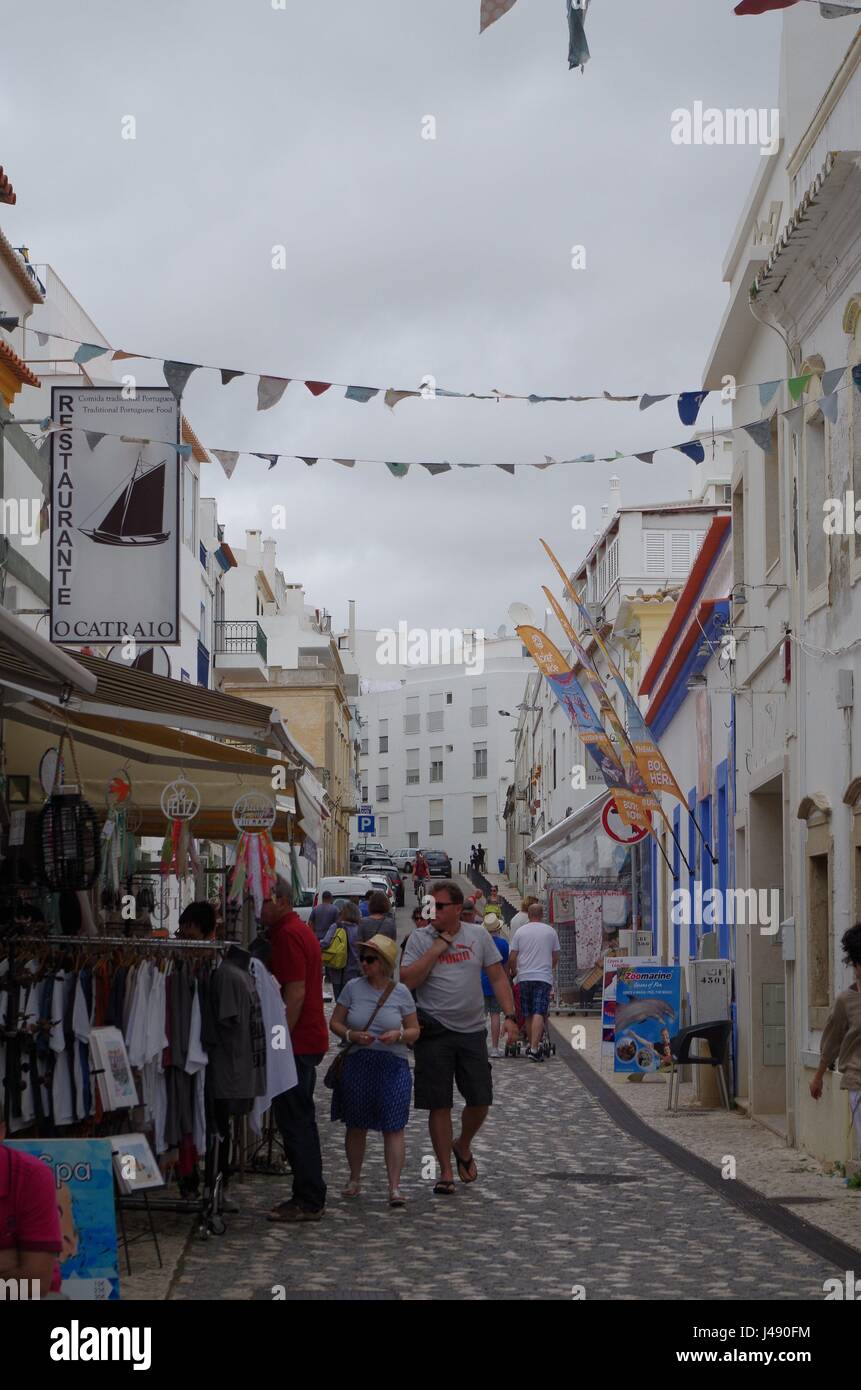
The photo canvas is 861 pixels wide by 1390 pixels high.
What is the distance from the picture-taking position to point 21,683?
28.6 feet

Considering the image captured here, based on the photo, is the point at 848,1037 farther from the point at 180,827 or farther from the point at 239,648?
the point at 239,648

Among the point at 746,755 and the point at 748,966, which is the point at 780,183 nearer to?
the point at 746,755

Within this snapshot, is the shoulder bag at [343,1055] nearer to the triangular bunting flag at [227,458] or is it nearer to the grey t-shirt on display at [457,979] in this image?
the grey t-shirt on display at [457,979]

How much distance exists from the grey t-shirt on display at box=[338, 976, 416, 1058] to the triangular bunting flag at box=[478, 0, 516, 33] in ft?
19.7

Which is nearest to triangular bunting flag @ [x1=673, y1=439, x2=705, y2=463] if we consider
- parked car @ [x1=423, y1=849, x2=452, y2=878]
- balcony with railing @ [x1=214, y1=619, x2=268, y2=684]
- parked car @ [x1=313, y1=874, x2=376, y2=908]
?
parked car @ [x1=313, y1=874, x2=376, y2=908]

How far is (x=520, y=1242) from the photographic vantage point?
9.09 metres

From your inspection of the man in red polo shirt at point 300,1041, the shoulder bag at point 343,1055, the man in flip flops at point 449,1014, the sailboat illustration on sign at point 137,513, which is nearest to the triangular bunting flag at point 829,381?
the man in flip flops at point 449,1014

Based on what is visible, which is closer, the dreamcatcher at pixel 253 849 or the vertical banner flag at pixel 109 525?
the dreamcatcher at pixel 253 849

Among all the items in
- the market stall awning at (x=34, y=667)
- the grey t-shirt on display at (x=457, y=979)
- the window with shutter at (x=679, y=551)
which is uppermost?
the window with shutter at (x=679, y=551)

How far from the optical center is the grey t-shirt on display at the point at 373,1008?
34.6 ft

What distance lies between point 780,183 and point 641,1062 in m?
8.01

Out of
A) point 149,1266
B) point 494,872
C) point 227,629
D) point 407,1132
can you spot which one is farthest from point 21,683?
point 494,872

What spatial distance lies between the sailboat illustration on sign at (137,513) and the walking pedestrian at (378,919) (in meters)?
4.95

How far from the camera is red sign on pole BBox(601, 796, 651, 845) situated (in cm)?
2031
